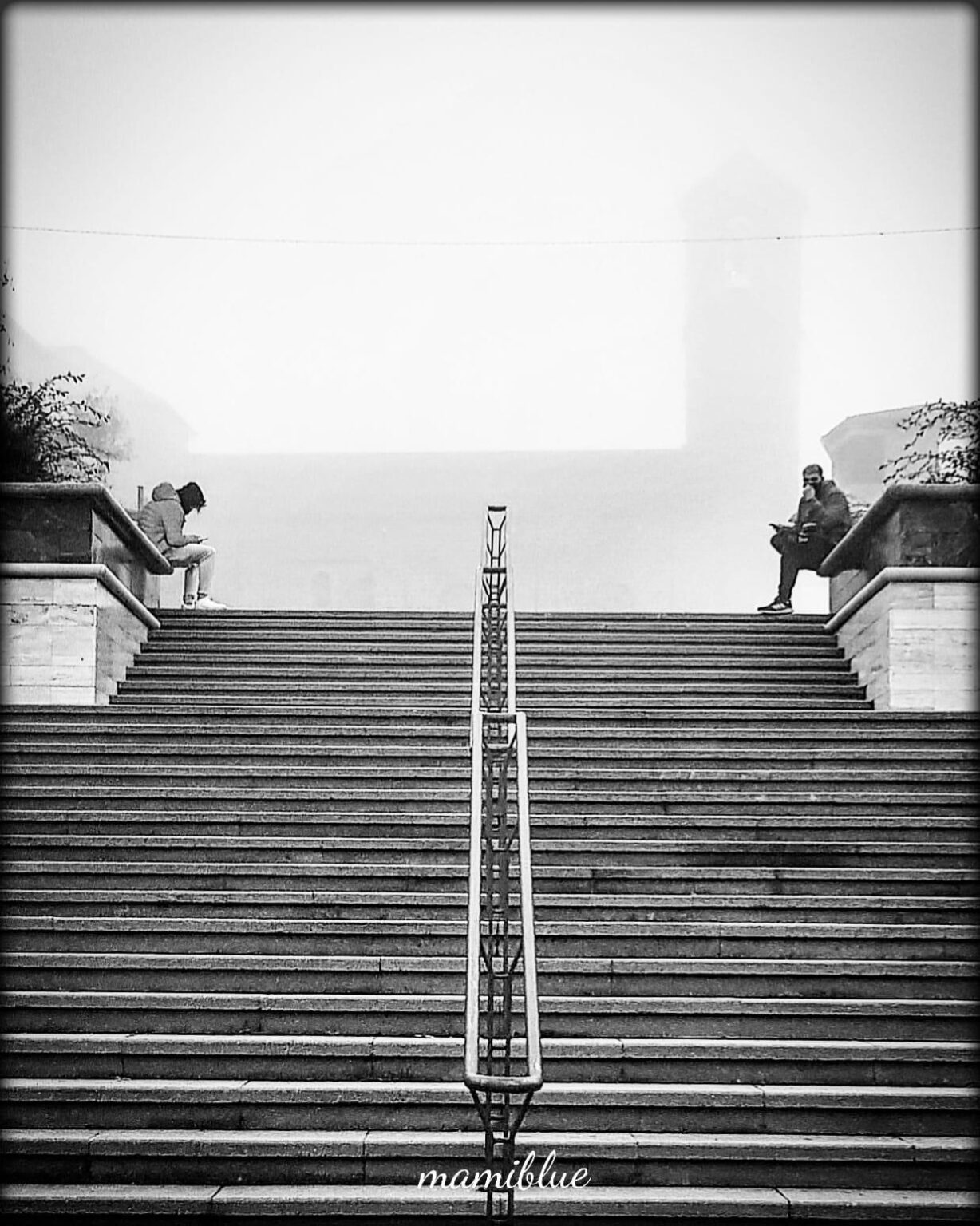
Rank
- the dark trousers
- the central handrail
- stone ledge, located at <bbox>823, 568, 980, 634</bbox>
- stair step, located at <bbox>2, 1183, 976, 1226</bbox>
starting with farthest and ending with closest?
the dark trousers
stone ledge, located at <bbox>823, 568, 980, 634</bbox>
stair step, located at <bbox>2, 1183, 976, 1226</bbox>
the central handrail

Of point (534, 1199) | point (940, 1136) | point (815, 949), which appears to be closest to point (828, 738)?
point (815, 949)

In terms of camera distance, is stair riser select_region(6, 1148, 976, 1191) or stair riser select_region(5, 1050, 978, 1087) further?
stair riser select_region(5, 1050, 978, 1087)

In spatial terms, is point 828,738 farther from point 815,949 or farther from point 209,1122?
point 209,1122

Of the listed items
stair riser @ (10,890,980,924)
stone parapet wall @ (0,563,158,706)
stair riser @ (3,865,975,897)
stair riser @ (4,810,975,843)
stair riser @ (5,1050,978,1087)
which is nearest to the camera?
stair riser @ (5,1050,978,1087)

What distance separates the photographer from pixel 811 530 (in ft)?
41.1

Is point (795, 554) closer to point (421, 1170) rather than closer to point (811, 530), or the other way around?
point (811, 530)

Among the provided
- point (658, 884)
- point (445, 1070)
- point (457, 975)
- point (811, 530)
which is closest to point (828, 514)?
point (811, 530)

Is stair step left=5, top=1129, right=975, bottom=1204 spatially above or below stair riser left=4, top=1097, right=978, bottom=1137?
below

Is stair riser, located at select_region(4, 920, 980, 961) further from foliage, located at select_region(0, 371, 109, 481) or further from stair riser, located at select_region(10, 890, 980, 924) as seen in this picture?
foliage, located at select_region(0, 371, 109, 481)

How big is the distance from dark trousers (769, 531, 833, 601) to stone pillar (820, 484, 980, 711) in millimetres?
2043

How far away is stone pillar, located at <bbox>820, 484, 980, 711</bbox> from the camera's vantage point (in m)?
9.73

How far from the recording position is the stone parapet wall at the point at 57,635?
980 cm

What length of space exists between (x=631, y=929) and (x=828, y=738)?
250cm

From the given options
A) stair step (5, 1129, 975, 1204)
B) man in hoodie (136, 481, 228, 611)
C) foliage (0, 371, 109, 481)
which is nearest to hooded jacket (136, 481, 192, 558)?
man in hoodie (136, 481, 228, 611)
